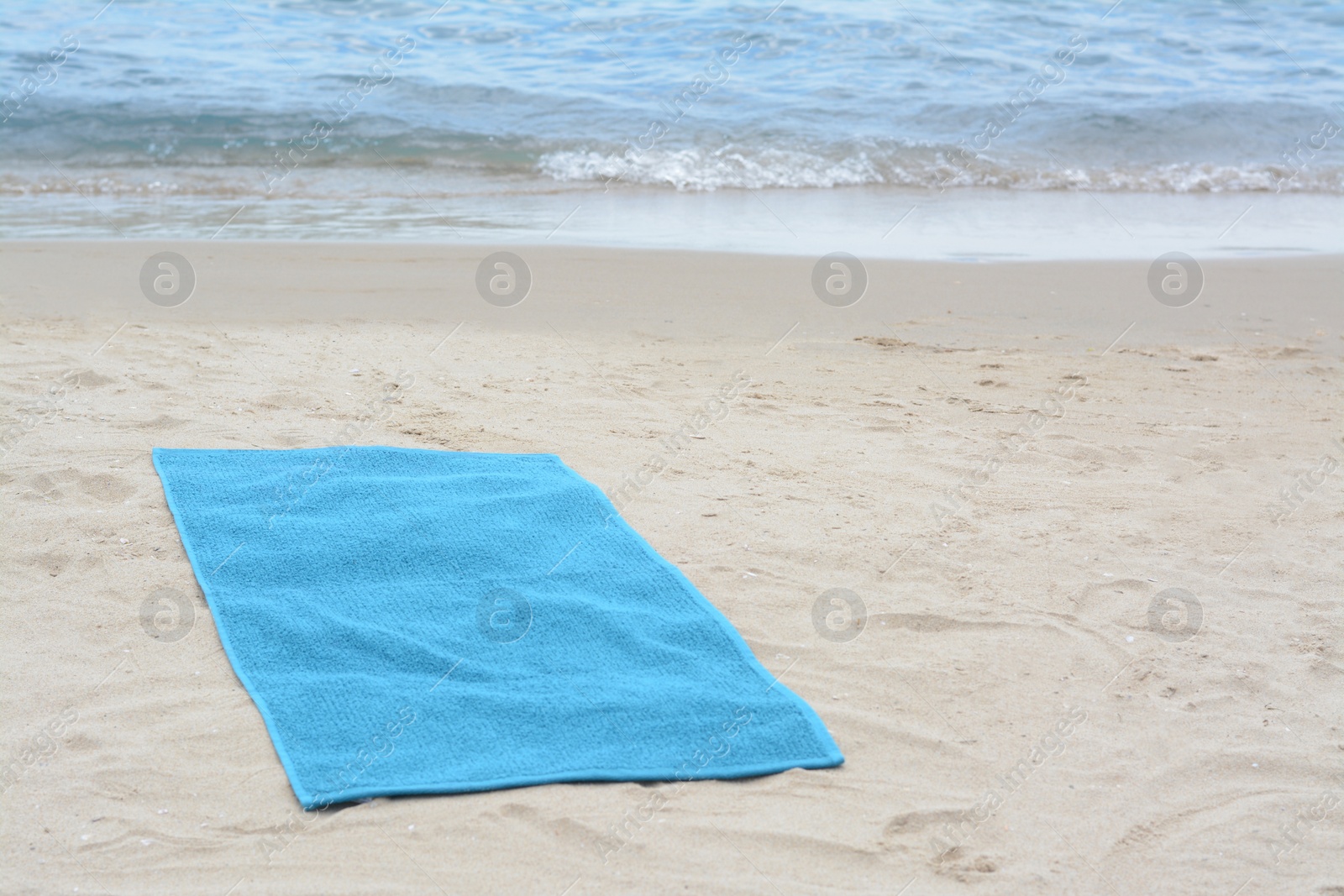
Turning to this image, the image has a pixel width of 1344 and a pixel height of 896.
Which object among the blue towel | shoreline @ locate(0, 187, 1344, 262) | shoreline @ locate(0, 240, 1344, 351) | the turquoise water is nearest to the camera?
the blue towel

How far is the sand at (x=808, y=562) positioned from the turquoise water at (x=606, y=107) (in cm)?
317

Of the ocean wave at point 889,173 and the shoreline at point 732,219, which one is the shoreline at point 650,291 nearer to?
the shoreline at point 732,219

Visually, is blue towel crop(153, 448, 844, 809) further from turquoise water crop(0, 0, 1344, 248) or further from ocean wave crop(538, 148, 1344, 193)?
ocean wave crop(538, 148, 1344, 193)

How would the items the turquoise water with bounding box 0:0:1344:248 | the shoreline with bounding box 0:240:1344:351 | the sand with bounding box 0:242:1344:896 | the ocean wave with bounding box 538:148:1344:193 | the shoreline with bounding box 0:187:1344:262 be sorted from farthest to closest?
the ocean wave with bounding box 538:148:1344:193, the turquoise water with bounding box 0:0:1344:248, the shoreline with bounding box 0:187:1344:262, the shoreline with bounding box 0:240:1344:351, the sand with bounding box 0:242:1344:896

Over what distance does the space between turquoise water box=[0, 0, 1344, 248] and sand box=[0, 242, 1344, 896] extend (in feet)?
10.4

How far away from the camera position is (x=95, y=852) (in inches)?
76.5

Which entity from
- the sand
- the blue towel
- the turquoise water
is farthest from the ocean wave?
the blue towel

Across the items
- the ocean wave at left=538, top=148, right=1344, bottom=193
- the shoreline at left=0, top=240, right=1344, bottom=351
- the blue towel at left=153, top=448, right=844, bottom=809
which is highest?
the ocean wave at left=538, top=148, right=1344, bottom=193

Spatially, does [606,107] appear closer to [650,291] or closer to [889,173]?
[889,173]

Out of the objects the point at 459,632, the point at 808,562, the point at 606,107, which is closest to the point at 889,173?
the point at 606,107

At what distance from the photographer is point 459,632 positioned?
2701 mm

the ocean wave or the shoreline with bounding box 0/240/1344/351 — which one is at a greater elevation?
the ocean wave

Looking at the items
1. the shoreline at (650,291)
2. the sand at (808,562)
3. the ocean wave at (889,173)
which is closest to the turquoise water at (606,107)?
the ocean wave at (889,173)

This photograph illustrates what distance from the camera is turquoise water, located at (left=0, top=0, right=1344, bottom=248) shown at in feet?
33.0
